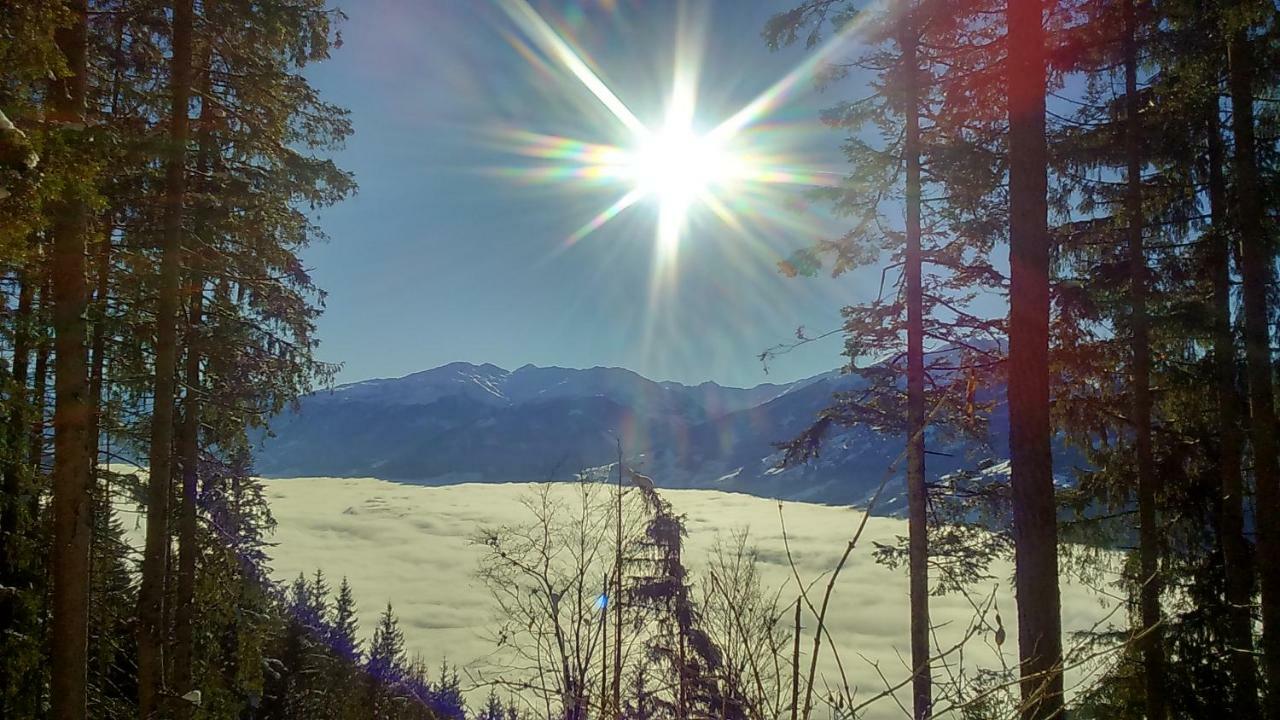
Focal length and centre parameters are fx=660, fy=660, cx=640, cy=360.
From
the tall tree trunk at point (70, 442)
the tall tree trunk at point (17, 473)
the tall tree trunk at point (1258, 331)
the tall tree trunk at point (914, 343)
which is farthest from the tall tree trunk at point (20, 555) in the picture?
the tall tree trunk at point (1258, 331)

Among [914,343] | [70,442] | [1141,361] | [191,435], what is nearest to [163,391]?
[70,442]

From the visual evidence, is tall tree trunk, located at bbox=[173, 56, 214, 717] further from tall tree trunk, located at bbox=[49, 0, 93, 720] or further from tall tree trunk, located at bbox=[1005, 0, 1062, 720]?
tall tree trunk, located at bbox=[1005, 0, 1062, 720]

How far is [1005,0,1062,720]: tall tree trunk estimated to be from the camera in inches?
190

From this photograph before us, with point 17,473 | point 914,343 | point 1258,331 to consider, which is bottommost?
point 17,473

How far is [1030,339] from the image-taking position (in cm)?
496

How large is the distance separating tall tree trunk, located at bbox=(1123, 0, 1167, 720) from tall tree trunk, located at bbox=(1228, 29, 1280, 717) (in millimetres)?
949

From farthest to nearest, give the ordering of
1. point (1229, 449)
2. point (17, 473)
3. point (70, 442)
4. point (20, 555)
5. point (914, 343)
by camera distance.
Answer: point (914, 343)
point (1229, 449)
point (20, 555)
point (17, 473)
point (70, 442)

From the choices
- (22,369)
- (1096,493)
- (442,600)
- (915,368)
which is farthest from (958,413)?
(442,600)

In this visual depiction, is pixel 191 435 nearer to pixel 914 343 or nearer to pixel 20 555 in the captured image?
pixel 20 555

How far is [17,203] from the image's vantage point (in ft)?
13.3

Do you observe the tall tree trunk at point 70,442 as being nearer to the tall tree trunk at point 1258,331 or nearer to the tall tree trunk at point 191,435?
the tall tree trunk at point 191,435

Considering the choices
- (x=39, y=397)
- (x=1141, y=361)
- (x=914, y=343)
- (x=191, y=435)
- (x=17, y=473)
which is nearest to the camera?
(x=17, y=473)

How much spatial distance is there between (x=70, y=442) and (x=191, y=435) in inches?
87.4

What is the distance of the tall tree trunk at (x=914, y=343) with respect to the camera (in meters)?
8.94
